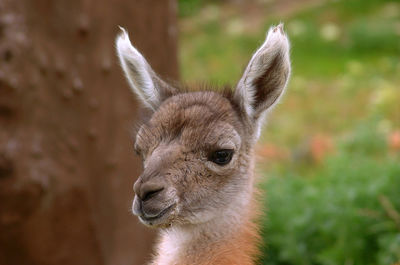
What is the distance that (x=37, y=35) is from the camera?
6.14 metres

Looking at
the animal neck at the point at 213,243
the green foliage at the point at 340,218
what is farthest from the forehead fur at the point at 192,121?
the green foliage at the point at 340,218

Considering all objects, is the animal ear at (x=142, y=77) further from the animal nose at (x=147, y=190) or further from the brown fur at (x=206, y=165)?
the animal nose at (x=147, y=190)

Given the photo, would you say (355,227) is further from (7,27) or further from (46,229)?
(7,27)

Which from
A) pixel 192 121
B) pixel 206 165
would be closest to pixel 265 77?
pixel 192 121

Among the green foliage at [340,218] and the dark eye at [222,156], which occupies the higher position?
the green foliage at [340,218]

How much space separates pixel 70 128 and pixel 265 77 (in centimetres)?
281

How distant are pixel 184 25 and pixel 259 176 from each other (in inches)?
462

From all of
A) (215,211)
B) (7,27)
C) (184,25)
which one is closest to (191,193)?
(215,211)

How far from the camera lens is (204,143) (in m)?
3.92

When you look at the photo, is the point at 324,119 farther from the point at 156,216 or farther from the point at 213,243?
the point at 156,216

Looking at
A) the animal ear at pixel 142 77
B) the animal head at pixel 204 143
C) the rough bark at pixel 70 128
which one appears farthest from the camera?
the rough bark at pixel 70 128

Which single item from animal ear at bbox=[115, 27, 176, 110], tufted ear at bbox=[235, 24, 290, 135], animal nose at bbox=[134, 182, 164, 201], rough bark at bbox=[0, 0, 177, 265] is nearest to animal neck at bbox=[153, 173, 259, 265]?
animal nose at bbox=[134, 182, 164, 201]

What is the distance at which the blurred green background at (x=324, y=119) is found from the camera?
238 inches

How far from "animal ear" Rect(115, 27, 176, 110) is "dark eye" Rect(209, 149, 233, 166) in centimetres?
66
